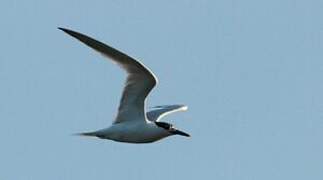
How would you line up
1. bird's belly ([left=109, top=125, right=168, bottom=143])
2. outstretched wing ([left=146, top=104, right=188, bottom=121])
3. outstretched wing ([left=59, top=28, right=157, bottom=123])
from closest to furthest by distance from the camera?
outstretched wing ([left=59, top=28, right=157, bottom=123])
bird's belly ([left=109, top=125, right=168, bottom=143])
outstretched wing ([left=146, top=104, right=188, bottom=121])

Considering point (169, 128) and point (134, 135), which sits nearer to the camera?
point (134, 135)

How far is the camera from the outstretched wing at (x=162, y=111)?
25.1 meters

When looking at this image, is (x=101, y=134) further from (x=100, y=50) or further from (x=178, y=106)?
(x=178, y=106)

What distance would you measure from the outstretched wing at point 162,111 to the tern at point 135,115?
151 cm

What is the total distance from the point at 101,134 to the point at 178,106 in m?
3.94

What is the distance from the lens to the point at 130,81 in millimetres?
22391

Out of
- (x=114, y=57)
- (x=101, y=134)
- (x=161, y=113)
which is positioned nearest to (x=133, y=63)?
(x=114, y=57)

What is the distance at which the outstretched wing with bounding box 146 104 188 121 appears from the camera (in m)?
25.1

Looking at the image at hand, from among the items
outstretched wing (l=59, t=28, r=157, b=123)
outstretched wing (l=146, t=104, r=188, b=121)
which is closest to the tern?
outstretched wing (l=59, t=28, r=157, b=123)

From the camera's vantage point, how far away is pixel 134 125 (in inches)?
899

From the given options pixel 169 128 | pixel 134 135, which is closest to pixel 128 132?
pixel 134 135

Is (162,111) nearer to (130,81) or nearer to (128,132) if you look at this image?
(128,132)

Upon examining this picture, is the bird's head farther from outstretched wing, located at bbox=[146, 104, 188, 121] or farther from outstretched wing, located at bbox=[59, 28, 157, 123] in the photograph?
outstretched wing, located at bbox=[146, 104, 188, 121]

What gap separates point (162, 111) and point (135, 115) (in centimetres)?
274
